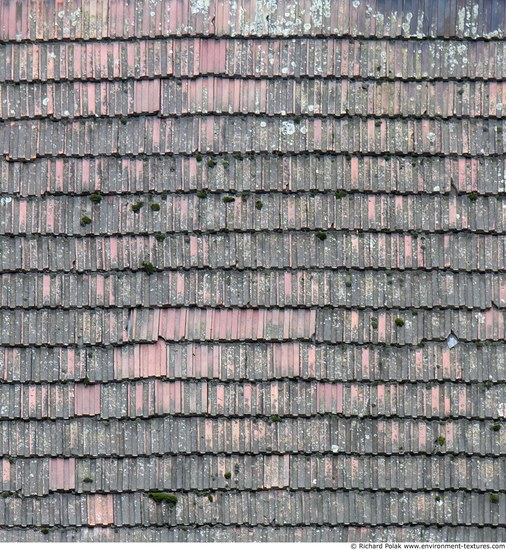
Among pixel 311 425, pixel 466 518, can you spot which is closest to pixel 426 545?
pixel 466 518

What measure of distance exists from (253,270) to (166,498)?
1.70 metres

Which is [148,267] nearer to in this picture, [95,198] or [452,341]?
[95,198]

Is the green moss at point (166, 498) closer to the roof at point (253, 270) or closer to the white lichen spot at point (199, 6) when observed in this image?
the roof at point (253, 270)

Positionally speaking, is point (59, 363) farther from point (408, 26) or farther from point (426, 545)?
point (408, 26)

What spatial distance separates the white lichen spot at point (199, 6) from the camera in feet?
21.4

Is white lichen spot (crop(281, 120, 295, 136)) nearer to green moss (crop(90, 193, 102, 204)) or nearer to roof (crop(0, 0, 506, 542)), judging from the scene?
roof (crop(0, 0, 506, 542))

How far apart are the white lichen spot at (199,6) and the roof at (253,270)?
0.01 m

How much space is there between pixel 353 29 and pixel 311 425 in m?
2.86

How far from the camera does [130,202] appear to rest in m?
6.49

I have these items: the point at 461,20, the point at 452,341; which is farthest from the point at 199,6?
the point at 452,341

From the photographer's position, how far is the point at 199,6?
21.4 ft

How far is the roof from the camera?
6.30m

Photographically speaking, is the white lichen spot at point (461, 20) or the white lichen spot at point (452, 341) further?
the white lichen spot at point (461, 20)

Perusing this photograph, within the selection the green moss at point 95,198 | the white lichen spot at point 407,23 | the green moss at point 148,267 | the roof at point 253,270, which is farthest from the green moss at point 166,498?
the white lichen spot at point 407,23
